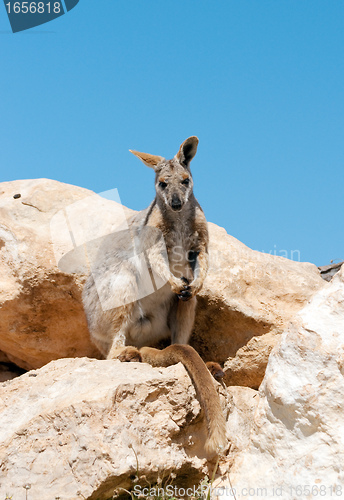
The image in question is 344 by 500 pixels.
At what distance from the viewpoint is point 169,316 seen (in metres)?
6.36

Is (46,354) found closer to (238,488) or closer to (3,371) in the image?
(3,371)

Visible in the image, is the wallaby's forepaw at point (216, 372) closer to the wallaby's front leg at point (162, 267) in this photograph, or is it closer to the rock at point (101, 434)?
the rock at point (101, 434)

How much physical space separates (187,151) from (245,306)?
2023 millimetres

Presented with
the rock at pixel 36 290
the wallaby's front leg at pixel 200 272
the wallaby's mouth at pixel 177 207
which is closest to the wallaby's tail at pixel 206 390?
the wallaby's front leg at pixel 200 272

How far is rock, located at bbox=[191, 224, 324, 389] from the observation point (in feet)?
21.6

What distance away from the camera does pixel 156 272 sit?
20.2 ft

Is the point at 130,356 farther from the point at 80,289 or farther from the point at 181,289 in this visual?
the point at 80,289

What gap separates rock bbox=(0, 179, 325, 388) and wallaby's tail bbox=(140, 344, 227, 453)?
174cm

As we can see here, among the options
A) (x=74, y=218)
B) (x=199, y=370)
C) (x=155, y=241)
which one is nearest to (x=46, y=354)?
(x=74, y=218)

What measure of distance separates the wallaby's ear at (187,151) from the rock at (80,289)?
1143mm

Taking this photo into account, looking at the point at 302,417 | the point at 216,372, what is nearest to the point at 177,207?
the point at 216,372

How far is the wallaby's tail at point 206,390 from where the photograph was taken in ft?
14.4

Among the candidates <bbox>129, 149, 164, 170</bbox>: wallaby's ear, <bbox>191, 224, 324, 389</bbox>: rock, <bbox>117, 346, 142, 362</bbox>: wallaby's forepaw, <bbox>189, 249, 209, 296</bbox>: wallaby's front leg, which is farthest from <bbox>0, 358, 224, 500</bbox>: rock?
<bbox>129, 149, 164, 170</bbox>: wallaby's ear

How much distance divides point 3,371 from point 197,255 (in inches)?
142
